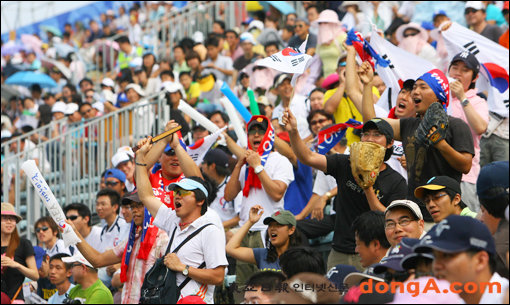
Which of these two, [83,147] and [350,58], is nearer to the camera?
[350,58]

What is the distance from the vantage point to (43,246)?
1216 cm

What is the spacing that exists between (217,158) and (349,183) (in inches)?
117

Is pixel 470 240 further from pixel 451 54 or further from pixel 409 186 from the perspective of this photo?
pixel 451 54

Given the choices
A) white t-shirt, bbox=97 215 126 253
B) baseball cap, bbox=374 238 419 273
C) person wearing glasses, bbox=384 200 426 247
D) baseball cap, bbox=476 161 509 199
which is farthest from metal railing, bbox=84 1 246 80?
baseball cap, bbox=476 161 509 199

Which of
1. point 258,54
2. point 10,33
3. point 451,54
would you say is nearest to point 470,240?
point 451,54

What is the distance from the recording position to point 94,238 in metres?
10.7

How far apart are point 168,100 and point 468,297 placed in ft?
31.3

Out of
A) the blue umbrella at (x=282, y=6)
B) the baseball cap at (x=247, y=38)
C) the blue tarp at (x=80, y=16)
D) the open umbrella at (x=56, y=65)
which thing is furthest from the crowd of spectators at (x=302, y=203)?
the blue tarp at (x=80, y=16)

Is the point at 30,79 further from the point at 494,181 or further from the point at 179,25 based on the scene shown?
the point at 494,181

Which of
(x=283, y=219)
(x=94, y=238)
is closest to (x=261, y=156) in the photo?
(x=283, y=219)

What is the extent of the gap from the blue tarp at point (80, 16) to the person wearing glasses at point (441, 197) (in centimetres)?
2180

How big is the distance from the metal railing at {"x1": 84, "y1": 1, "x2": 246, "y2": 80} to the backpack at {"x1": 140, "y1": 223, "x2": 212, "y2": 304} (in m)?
13.5

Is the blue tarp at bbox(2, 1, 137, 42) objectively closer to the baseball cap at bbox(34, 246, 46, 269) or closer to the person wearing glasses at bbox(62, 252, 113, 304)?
the baseball cap at bbox(34, 246, 46, 269)

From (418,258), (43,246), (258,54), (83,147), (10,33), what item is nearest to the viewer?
(418,258)
